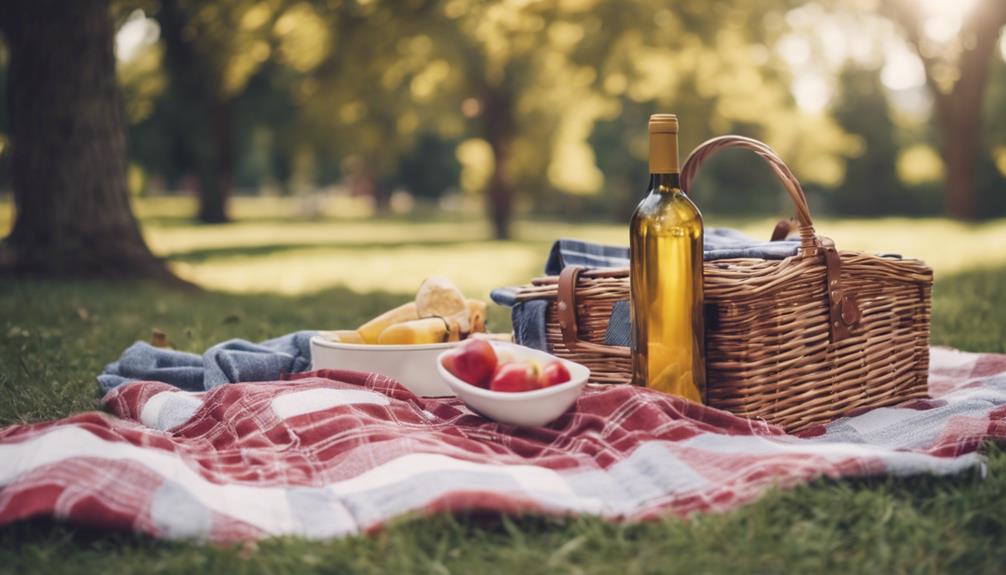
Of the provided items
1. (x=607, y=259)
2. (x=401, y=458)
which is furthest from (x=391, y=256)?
(x=401, y=458)

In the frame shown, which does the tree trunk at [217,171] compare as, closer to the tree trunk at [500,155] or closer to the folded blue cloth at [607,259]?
the tree trunk at [500,155]

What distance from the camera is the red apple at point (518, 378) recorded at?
241 centimetres

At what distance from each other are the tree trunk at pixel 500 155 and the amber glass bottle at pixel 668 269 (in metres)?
14.2

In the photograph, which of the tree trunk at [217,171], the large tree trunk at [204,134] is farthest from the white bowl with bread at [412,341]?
the tree trunk at [217,171]

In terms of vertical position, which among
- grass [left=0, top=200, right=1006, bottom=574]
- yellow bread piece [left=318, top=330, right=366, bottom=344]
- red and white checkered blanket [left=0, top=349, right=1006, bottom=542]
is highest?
yellow bread piece [left=318, top=330, right=366, bottom=344]

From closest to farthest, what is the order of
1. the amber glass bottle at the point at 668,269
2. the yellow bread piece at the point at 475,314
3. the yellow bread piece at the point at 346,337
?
the amber glass bottle at the point at 668,269
the yellow bread piece at the point at 346,337
the yellow bread piece at the point at 475,314

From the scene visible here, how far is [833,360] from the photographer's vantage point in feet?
8.96

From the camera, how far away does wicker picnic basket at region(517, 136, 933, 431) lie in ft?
8.37

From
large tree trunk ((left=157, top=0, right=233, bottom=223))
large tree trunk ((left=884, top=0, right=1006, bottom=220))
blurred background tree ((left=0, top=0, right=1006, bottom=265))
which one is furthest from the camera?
large tree trunk ((left=157, top=0, right=233, bottom=223))

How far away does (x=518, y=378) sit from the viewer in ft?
7.93

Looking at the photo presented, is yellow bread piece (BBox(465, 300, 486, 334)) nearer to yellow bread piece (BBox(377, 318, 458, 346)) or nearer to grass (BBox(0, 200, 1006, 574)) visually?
yellow bread piece (BBox(377, 318, 458, 346))

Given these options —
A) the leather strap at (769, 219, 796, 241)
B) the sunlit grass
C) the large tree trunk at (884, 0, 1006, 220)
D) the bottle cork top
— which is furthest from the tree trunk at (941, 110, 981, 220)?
the bottle cork top

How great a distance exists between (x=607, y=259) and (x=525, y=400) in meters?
1.27

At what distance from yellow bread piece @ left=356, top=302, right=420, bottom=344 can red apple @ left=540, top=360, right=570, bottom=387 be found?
910 millimetres
